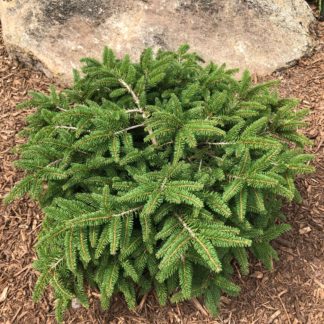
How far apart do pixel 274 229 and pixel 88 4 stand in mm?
3706

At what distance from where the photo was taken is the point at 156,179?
2576mm

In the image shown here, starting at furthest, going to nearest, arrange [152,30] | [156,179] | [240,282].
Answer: [152,30]
[240,282]
[156,179]

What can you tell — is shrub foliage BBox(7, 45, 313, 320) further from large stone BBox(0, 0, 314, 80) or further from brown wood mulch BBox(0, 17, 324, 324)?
large stone BBox(0, 0, 314, 80)

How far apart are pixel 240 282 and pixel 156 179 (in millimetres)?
1459

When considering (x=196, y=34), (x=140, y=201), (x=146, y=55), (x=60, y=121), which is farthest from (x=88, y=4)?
(x=140, y=201)

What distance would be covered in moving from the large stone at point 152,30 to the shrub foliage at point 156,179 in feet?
5.34

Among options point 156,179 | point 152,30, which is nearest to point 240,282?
point 156,179

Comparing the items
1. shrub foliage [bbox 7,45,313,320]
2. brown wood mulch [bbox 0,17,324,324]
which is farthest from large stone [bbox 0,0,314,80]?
shrub foliage [bbox 7,45,313,320]

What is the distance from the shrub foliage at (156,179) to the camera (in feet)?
8.15

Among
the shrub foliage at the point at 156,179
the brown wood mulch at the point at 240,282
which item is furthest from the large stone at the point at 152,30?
the shrub foliage at the point at 156,179

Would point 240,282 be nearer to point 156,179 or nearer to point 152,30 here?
point 156,179

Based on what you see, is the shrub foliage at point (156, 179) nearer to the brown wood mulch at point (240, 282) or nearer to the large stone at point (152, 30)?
the brown wood mulch at point (240, 282)

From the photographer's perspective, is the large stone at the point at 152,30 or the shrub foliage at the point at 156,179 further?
the large stone at the point at 152,30

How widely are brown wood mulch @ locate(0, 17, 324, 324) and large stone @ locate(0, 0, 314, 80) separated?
1.42 meters
